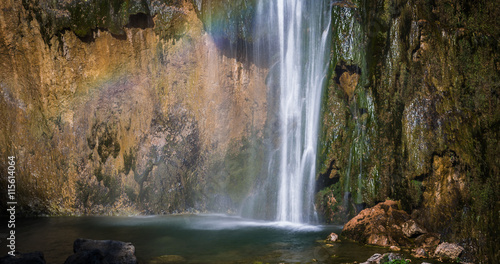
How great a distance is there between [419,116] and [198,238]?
241 inches

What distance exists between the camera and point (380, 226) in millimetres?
9391

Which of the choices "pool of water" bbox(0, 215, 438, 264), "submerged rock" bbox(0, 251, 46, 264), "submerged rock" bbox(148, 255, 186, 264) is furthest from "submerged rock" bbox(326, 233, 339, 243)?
"submerged rock" bbox(0, 251, 46, 264)

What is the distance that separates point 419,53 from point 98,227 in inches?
381

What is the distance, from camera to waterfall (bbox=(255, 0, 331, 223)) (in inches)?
495

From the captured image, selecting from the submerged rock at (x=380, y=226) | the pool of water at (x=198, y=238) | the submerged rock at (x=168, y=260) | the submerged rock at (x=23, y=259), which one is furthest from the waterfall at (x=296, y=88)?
the submerged rock at (x=23, y=259)

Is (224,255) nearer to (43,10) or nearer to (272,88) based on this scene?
(272,88)

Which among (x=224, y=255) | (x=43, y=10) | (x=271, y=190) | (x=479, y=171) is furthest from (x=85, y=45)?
(x=479, y=171)

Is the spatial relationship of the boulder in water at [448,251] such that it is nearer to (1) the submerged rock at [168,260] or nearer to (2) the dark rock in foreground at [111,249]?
(1) the submerged rock at [168,260]

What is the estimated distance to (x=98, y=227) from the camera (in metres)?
11.5

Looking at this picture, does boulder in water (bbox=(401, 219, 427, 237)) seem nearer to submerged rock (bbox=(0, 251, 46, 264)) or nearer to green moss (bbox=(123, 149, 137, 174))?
submerged rock (bbox=(0, 251, 46, 264))

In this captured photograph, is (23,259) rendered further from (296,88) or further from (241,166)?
(296,88)

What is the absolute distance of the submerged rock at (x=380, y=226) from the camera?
9062 millimetres

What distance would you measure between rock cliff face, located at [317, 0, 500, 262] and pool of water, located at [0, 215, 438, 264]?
175cm

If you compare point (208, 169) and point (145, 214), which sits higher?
point (208, 169)
